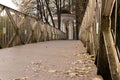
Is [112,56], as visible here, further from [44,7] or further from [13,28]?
[44,7]

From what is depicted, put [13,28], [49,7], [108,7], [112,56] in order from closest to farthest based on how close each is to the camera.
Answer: [112,56], [108,7], [13,28], [49,7]

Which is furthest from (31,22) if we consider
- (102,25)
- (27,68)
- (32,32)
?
(102,25)

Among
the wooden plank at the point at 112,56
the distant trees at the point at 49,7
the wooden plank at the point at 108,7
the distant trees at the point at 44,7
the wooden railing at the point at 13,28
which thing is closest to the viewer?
the wooden plank at the point at 112,56

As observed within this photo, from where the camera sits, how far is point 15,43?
10.9 metres

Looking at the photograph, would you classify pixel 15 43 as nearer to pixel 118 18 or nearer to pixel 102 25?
pixel 102 25

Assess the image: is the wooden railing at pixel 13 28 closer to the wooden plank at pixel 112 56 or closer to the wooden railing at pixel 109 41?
the wooden railing at pixel 109 41

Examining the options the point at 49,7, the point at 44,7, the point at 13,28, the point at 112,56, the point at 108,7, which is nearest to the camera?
the point at 112,56

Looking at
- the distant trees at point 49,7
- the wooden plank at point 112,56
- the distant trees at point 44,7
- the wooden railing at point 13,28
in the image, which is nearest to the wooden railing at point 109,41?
the wooden plank at point 112,56

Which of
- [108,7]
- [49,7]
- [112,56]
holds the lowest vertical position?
[49,7]

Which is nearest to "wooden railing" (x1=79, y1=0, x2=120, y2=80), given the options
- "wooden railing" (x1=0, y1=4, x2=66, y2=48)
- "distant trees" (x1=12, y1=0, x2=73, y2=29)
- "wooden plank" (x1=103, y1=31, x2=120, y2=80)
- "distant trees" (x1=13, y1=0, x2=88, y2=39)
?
"wooden plank" (x1=103, y1=31, x2=120, y2=80)

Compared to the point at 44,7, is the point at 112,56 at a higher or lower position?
higher

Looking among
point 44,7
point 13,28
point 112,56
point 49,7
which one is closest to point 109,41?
point 112,56

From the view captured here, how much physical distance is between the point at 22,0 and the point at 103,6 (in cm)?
3388

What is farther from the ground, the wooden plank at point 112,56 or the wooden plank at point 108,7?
the wooden plank at point 108,7
